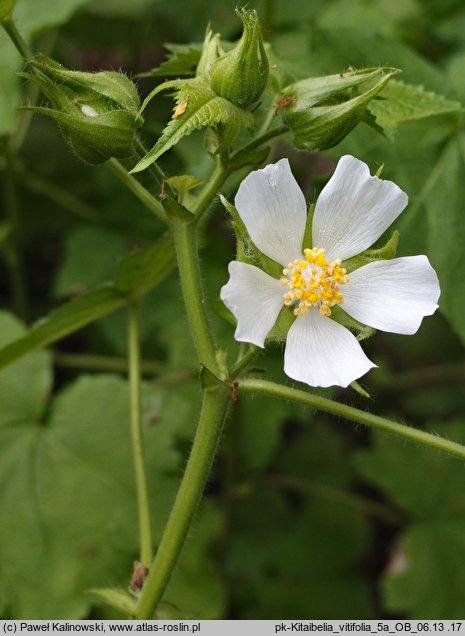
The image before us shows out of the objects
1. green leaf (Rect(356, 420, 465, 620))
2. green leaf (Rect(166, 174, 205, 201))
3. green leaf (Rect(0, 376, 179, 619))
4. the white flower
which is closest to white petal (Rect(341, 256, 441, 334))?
the white flower

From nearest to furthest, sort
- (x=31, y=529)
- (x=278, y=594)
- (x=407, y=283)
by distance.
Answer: (x=407, y=283) < (x=31, y=529) < (x=278, y=594)

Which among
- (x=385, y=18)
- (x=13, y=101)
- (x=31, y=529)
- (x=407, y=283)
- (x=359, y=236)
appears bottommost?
(x=31, y=529)

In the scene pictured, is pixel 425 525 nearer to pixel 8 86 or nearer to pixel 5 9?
pixel 8 86

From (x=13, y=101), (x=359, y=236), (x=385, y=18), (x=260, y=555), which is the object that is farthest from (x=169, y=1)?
(x=260, y=555)

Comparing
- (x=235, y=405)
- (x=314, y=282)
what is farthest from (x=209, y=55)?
(x=235, y=405)

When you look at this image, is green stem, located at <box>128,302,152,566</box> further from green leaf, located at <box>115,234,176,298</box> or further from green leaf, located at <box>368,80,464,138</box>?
green leaf, located at <box>368,80,464,138</box>
